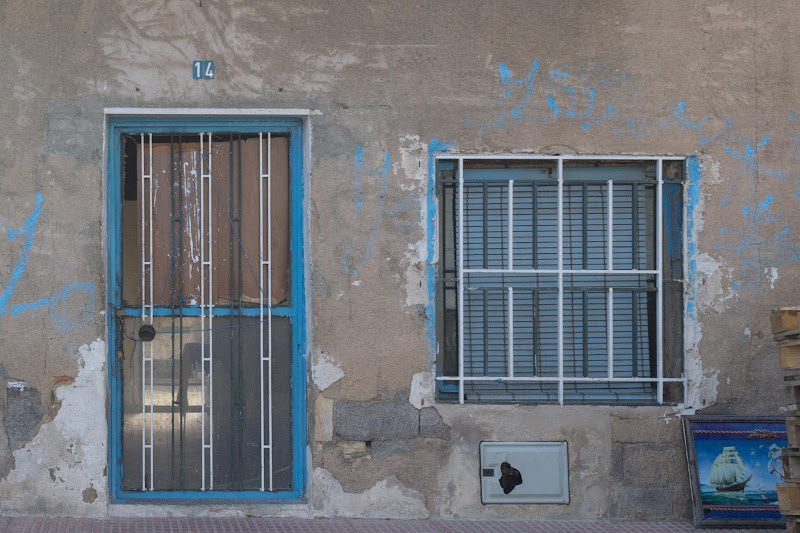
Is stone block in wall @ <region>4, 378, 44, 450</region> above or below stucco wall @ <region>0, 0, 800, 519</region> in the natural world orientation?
below

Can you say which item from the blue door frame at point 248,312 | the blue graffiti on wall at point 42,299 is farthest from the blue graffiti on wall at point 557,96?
the blue graffiti on wall at point 42,299

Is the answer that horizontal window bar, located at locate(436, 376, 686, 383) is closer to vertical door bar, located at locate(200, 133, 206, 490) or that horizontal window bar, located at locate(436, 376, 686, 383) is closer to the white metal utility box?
the white metal utility box

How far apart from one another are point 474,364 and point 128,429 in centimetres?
214

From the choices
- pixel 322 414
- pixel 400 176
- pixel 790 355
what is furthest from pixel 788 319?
pixel 322 414

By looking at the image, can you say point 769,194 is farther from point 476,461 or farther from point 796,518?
point 476,461

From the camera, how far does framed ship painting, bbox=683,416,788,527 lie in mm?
5492

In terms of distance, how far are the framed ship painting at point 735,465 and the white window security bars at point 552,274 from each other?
0.38m

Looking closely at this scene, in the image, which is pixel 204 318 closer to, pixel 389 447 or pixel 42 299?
A: pixel 42 299

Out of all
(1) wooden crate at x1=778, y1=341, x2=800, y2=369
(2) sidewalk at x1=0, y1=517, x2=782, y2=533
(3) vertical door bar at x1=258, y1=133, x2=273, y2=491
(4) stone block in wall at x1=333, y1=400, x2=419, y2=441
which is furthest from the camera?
(3) vertical door bar at x1=258, y1=133, x2=273, y2=491

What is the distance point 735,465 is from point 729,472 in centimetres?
6

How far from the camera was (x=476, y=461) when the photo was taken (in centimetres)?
560

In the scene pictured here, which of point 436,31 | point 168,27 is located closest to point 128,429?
point 168,27

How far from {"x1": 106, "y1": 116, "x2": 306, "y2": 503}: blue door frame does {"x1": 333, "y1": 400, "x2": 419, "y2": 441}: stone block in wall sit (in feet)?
0.83

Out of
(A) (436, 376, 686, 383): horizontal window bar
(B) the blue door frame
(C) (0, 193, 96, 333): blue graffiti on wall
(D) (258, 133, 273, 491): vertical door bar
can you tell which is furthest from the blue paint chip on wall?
(A) (436, 376, 686, 383): horizontal window bar
